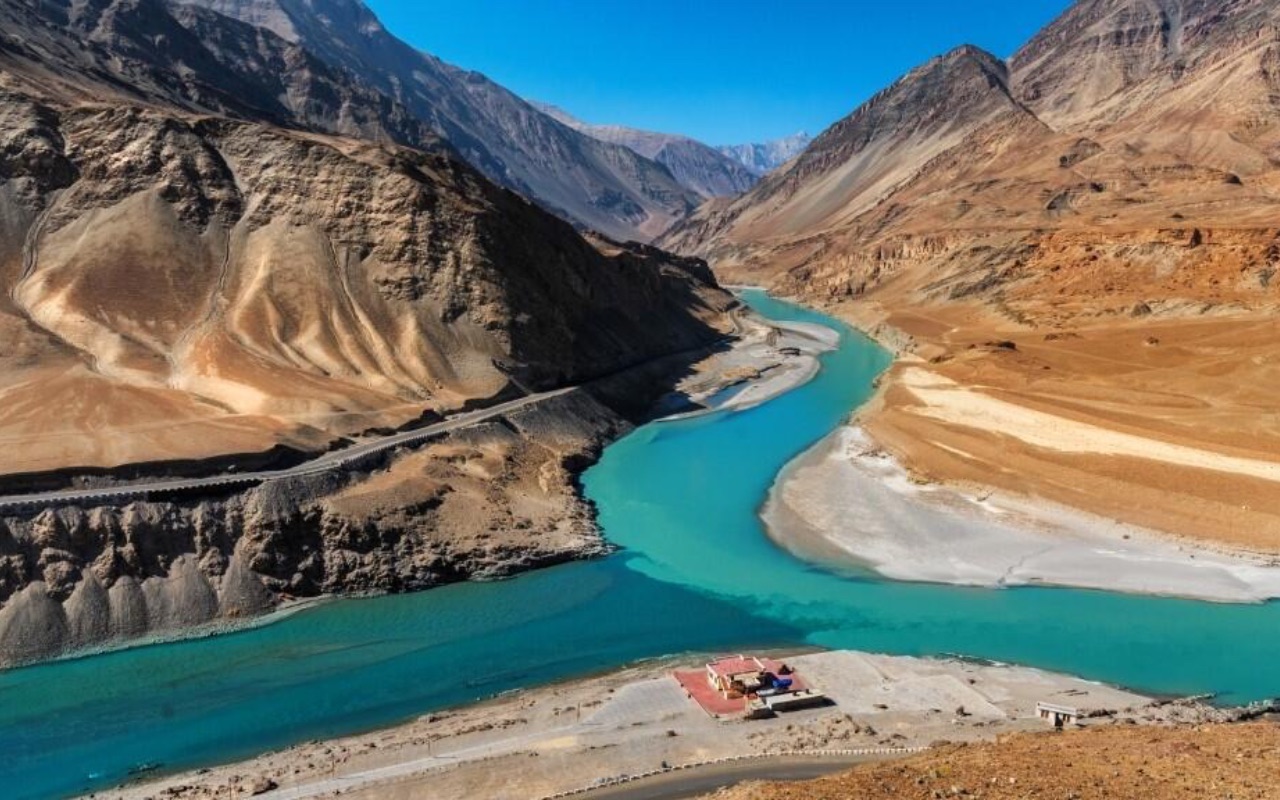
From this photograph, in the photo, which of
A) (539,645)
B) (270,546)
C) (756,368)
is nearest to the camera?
(539,645)

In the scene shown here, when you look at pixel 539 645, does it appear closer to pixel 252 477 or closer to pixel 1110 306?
pixel 252 477

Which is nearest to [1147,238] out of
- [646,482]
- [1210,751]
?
[646,482]

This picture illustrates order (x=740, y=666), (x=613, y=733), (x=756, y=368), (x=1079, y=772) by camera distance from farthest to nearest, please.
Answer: (x=756, y=368) < (x=740, y=666) < (x=613, y=733) < (x=1079, y=772)

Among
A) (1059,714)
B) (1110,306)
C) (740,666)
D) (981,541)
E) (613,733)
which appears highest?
(1110,306)

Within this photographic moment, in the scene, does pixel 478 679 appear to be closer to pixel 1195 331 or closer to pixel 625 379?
pixel 625 379

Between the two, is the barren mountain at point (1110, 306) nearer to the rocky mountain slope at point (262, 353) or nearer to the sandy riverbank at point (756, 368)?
the sandy riverbank at point (756, 368)

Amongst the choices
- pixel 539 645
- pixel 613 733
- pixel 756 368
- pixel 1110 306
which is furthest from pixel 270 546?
pixel 1110 306
